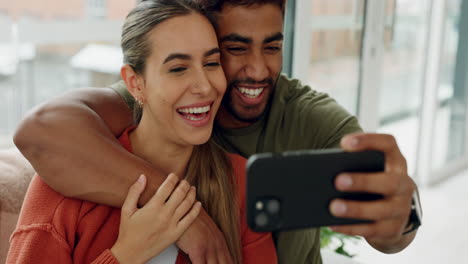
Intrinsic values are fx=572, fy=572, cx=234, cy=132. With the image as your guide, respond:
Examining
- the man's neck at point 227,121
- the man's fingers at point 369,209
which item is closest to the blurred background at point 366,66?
the man's neck at point 227,121

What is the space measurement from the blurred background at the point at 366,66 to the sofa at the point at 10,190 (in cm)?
99

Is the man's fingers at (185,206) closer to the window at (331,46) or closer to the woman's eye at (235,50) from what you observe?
the woman's eye at (235,50)

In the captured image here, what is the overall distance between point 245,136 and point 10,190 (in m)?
0.58

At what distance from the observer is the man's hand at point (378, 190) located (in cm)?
75

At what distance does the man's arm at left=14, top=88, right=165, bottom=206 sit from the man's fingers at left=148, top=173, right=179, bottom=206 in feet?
0.09

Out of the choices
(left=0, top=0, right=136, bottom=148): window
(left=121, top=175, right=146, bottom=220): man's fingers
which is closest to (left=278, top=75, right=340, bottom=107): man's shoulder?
(left=121, top=175, right=146, bottom=220): man's fingers

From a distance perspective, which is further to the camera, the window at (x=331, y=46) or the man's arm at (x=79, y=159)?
the window at (x=331, y=46)

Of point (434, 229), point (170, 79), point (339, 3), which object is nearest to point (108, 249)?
point (170, 79)

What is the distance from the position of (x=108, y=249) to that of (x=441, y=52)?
3702 mm

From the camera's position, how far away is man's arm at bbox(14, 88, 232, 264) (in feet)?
3.56

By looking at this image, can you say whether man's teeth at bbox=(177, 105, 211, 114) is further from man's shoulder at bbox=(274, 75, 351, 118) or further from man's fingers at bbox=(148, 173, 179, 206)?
man's shoulder at bbox=(274, 75, 351, 118)

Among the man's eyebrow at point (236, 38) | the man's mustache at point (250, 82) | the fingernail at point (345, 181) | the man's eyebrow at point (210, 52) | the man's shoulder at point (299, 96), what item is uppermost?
the man's eyebrow at point (236, 38)

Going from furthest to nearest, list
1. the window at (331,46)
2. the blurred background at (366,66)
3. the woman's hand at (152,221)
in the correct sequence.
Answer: the window at (331,46) → the blurred background at (366,66) → the woman's hand at (152,221)

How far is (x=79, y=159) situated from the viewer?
109 centimetres
